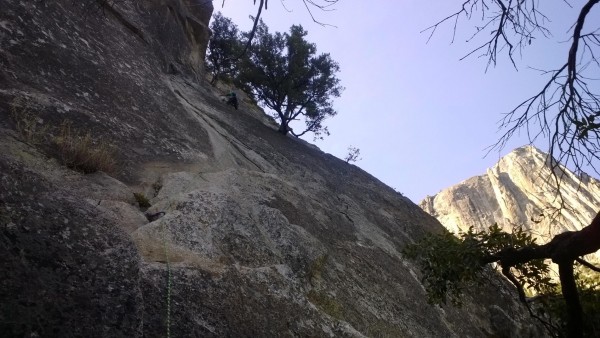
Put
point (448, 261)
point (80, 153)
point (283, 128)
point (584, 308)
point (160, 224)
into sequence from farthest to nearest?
1. point (283, 128)
2. point (80, 153)
3. point (584, 308)
4. point (448, 261)
5. point (160, 224)

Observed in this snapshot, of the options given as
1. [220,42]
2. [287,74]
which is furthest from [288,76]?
[220,42]

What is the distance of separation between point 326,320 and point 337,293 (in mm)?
1846

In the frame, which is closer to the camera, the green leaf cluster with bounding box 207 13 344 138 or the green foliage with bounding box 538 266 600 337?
the green foliage with bounding box 538 266 600 337

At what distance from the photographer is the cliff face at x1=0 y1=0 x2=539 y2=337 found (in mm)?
3633

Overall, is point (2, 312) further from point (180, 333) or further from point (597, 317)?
point (597, 317)

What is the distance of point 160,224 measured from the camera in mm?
5457

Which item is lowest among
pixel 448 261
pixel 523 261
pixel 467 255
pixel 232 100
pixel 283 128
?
pixel 448 261

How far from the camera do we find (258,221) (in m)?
7.04


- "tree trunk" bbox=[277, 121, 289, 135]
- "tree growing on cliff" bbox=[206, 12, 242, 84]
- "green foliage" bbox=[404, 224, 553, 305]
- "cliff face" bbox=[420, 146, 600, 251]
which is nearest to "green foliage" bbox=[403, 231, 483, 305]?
"green foliage" bbox=[404, 224, 553, 305]

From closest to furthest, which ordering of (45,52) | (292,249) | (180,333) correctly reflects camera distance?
(180,333), (292,249), (45,52)

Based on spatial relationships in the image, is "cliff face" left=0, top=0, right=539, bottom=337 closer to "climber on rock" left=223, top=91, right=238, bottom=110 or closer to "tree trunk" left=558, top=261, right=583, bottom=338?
"tree trunk" left=558, top=261, right=583, bottom=338

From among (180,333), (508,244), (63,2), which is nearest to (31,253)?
(180,333)

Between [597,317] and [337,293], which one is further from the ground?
[597,317]

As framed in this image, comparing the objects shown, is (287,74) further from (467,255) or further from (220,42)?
(467,255)
